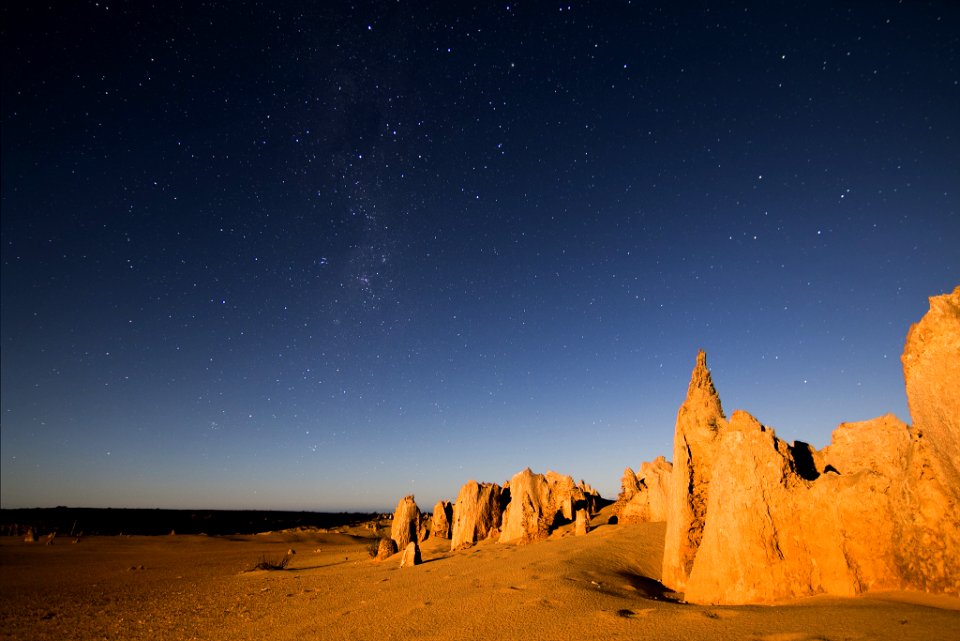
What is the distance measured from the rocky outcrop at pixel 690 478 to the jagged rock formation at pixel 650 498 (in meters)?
7.94

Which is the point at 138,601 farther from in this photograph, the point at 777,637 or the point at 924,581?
the point at 924,581

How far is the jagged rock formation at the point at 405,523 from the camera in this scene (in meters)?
24.8

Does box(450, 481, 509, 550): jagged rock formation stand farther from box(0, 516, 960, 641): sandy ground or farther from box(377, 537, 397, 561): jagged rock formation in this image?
box(377, 537, 397, 561): jagged rock formation

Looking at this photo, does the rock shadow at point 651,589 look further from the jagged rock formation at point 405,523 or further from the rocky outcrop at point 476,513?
the jagged rock formation at point 405,523

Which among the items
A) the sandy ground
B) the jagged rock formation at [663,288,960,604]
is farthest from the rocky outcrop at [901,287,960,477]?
the sandy ground

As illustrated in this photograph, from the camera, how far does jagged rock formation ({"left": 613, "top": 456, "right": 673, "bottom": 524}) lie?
2012 centimetres

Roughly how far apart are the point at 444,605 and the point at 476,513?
15387 millimetres

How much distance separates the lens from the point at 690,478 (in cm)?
1048

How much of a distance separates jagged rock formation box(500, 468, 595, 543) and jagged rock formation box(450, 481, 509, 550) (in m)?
1.38

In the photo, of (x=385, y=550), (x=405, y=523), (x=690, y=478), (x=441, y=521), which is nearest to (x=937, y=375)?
(x=690, y=478)

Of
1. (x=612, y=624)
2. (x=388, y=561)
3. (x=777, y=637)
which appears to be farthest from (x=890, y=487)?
(x=388, y=561)

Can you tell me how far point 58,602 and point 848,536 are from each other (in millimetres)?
22971

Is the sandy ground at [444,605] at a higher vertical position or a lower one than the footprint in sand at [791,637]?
lower

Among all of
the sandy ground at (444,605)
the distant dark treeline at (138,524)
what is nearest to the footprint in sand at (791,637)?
the sandy ground at (444,605)
